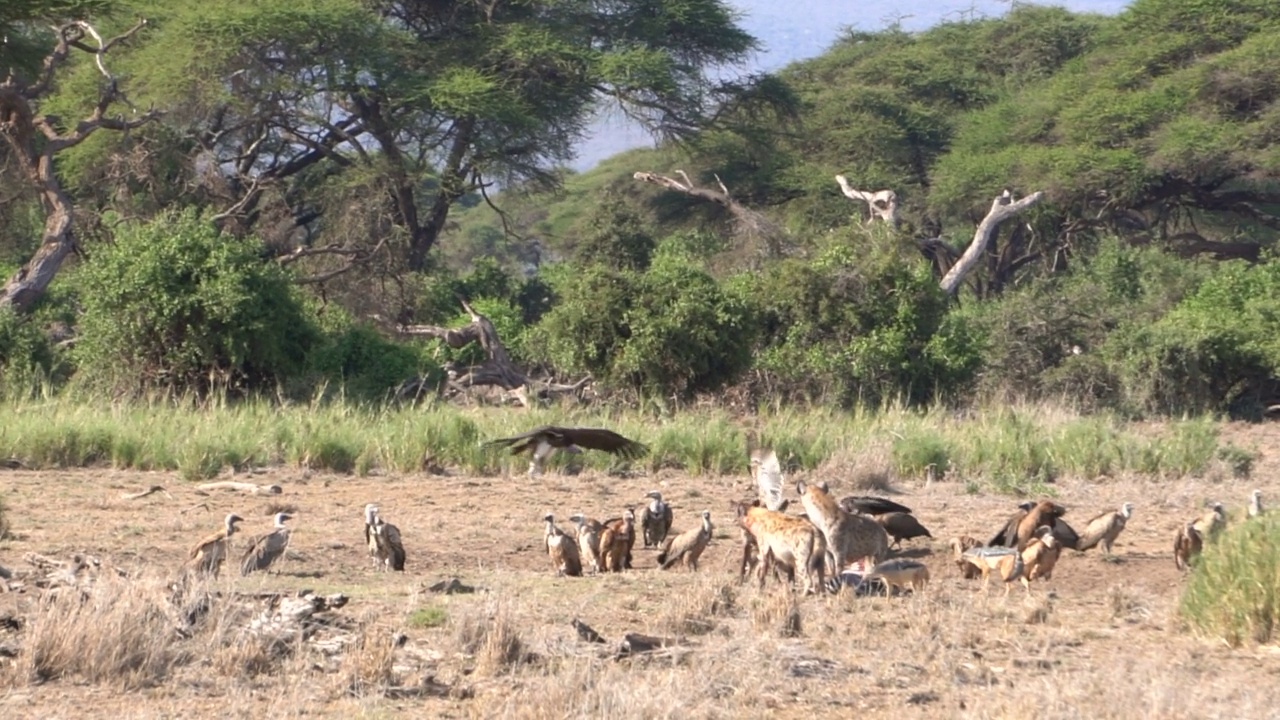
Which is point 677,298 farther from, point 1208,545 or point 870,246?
point 1208,545

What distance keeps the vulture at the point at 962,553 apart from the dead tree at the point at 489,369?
35.7ft

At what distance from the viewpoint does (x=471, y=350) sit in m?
22.5

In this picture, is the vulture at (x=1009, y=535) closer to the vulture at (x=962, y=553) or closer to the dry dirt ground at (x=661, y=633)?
the vulture at (x=962, y=553)

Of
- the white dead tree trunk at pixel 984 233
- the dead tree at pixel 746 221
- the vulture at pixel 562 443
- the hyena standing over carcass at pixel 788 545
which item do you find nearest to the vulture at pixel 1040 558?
the hyena standing over carcass at pixel 788 545

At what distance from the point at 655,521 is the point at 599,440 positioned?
118 inches

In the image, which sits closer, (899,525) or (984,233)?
(899,525)

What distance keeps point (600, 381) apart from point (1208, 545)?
39.2ft

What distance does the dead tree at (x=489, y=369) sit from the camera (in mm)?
20766

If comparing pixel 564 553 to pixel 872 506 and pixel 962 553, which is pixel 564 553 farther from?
pixel 962 553

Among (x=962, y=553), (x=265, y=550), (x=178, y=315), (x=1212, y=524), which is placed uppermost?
(x=178, y=315)

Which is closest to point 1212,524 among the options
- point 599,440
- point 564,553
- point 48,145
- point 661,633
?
point 564,553

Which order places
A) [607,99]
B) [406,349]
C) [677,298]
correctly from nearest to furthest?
[677,298] → [406,349] → [607,99]

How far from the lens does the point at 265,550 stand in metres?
8.79

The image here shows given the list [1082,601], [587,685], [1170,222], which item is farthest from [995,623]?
[1170,222]
